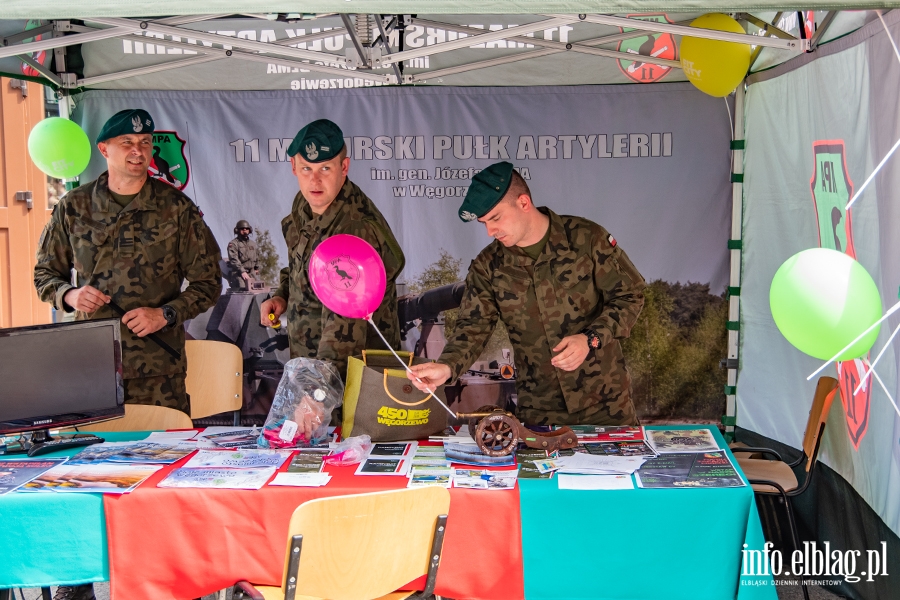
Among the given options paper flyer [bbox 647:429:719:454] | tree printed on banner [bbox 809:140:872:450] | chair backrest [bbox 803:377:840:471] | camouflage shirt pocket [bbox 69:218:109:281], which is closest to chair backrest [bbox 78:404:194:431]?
camouflage shirt pocket [bbox 69:218:109:281]

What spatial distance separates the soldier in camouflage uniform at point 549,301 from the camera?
3.15 meters

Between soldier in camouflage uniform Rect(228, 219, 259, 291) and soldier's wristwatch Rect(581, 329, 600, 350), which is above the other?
soldier in camouflage uniform Rect(228, 219, 259, 291)

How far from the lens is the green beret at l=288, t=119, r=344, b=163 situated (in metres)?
3.52

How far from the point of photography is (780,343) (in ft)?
13.5

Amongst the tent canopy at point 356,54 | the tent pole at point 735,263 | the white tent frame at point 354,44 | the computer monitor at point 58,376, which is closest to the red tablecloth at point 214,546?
the computer monitor at point 58,376

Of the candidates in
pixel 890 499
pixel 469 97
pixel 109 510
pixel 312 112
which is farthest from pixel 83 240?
pixel 890 499

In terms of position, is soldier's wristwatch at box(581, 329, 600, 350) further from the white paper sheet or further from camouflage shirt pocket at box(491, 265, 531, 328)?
the white paper sheet

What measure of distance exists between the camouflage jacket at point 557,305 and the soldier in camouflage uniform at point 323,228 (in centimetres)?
45

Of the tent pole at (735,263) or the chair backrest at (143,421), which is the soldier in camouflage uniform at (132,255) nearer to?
the chair backrest at (143,421)

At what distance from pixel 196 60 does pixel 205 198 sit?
83cm

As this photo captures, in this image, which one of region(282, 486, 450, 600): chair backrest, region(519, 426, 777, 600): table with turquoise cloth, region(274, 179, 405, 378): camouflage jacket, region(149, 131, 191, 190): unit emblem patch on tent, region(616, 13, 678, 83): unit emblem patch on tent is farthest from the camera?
region(149, 131, 191, 190): unit emblem patch on tent

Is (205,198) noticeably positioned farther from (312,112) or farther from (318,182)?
(318,182)

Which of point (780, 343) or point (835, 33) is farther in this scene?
point (780, 343)

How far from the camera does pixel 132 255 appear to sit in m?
3.82
